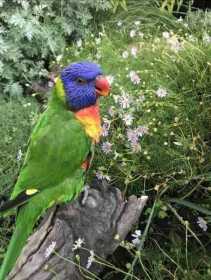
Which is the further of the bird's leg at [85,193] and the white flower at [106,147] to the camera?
the white flower at [106,147]

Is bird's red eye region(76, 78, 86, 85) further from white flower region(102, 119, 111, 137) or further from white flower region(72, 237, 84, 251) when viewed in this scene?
white flower region(72, 237, 84, 251)

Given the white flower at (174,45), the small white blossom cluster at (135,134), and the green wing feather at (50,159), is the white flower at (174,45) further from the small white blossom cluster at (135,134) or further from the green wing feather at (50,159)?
the green wing feather at (50,159)

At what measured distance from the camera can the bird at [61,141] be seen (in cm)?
260

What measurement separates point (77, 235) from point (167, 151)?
1.86 ft

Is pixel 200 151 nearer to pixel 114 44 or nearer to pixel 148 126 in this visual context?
pixel 148 126

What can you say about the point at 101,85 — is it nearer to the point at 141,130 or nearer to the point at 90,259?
the point at 141,130

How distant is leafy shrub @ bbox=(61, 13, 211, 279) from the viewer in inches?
109

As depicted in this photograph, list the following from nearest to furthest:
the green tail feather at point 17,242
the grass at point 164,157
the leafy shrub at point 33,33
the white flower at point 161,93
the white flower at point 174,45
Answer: the green tail feather at point 17,242, the grass at point 164,157, the white flower at point 161,93, the white flower at point 174,45, the leafy shrub at point 33,33

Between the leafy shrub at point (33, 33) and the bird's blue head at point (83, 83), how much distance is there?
1.33m

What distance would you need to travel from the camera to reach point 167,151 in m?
2.77

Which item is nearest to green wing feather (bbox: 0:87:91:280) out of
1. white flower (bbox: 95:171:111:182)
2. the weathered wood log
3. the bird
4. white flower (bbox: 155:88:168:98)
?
the bird

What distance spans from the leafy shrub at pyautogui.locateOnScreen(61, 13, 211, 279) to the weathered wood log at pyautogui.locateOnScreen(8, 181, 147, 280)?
117 mm

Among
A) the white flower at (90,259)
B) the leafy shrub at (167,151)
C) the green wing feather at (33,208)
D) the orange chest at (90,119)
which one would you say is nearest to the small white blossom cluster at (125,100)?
the leafy shrub at (167,151)

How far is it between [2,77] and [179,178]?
1676mm
